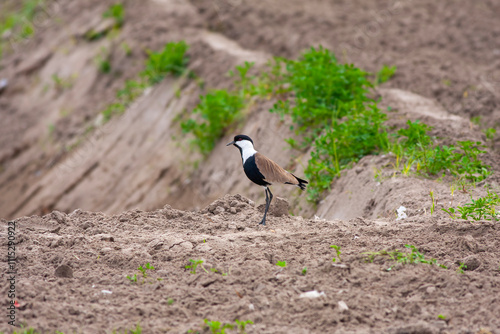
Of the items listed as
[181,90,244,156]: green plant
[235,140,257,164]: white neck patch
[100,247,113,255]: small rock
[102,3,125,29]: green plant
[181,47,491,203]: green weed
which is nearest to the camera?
[100,247,113,255]: small rock

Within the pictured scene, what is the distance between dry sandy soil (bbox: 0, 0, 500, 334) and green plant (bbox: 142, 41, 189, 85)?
185 mm

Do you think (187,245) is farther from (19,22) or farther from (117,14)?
(19,22)

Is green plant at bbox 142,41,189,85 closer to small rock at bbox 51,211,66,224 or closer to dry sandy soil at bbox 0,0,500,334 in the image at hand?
dry sandy soil at bbox 0,0,500,334

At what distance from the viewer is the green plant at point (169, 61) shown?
11.3 meters

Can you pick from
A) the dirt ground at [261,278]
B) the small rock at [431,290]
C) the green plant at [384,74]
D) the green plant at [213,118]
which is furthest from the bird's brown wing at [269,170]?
the green plant at [384,74]

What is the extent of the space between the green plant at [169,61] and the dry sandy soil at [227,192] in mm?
185

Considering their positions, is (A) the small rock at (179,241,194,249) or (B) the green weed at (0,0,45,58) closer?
(A) the small rock at (179,241,194,249)

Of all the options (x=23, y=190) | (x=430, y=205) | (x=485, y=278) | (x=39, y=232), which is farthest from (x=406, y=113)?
(x=23, y=190)

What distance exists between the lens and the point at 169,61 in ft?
37.1

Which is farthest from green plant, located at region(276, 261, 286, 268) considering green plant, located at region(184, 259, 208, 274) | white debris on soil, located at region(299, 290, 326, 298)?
green plant, located at region(184, 259, 208, 274)

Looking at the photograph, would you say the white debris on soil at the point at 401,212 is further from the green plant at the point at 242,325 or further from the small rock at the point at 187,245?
the green plant at the point at 242,325

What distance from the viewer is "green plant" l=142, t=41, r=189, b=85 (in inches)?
445

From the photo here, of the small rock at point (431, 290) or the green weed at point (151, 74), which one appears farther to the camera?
the green weed at point (151, 74)

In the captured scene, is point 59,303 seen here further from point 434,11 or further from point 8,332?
point 434,11
